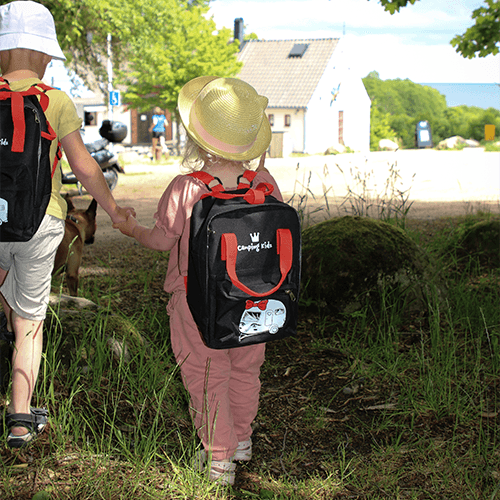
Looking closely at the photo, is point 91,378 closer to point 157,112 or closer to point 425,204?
point 425,204

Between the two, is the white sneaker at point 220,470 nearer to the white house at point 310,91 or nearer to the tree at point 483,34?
the tree at point 483,34

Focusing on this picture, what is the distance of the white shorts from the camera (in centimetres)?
242

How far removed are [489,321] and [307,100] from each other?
34255mm

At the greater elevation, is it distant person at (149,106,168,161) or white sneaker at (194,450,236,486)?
distant person at (149,106,168,161)

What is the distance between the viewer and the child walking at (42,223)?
7.82 feet

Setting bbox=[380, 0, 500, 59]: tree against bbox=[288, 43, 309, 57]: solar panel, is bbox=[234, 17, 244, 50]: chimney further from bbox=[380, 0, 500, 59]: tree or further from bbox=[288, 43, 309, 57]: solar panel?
bbox=[380, 0, 500, 59]: tree

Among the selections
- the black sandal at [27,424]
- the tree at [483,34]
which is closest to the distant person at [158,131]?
the tree at [483,34]

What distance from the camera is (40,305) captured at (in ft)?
8.24

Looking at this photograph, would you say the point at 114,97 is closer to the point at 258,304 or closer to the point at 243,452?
the point at 243,452

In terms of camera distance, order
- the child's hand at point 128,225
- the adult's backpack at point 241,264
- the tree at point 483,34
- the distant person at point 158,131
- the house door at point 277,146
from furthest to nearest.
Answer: the house door at point 277,146, the distant person at point 158,131, the tree at point 483,34, the child's hand at point 128,225, the adult's backpack at point 241,264

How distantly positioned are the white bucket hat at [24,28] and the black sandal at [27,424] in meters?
1.49

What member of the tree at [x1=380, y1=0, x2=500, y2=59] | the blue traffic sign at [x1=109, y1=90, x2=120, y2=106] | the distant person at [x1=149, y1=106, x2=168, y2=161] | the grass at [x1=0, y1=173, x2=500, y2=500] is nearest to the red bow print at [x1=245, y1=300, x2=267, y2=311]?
the grass at [x1=0, y1=173, x2=500, y2=500]

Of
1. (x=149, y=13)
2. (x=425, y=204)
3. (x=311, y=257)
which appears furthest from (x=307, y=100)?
(x=311, y=257)

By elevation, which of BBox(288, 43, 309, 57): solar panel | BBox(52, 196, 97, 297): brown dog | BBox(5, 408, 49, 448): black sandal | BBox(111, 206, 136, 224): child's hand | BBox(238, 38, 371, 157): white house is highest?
BBox(288, 43, 309, 57): solar panel
